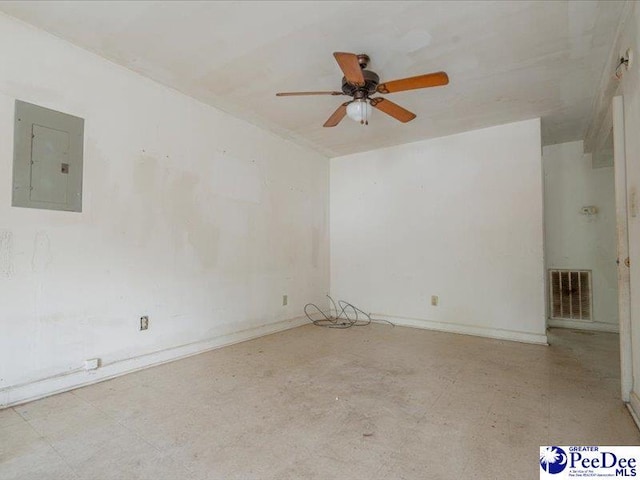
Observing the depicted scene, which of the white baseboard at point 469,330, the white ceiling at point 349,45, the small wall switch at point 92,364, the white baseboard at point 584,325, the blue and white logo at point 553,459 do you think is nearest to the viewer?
the blue and white logo at point 553,459

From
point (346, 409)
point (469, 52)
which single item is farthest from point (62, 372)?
point (469, 52)

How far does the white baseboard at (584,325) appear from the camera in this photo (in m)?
3.89

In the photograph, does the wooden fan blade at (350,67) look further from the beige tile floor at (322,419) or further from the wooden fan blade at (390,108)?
the beige tile floor at (322,419)

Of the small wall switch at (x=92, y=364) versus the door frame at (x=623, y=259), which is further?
the small wall switch at (x=92, y=364)

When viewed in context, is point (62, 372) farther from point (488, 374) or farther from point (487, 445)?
point (488, 374)

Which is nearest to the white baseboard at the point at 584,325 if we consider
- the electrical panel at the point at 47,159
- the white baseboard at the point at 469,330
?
the white baseboard at the point at 469,330

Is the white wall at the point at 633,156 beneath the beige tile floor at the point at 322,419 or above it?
above

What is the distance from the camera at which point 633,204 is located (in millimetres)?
1842

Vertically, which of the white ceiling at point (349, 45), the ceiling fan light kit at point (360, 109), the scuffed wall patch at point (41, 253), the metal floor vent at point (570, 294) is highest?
the white ceiling at point (349, 45)

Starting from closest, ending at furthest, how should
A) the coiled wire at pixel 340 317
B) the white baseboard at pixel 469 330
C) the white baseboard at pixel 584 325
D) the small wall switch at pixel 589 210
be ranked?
1. the white baseboard at pixel 469 330
2. the white baseboard at pixel 584 325
3. the small wall switch at pixel 589 210
4. the coiled wire at pixel 340 317

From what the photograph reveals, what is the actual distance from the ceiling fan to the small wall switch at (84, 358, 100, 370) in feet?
7.69

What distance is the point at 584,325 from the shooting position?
4.05 m

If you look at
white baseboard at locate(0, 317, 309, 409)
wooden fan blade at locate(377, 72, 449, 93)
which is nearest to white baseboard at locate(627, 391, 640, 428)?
wooden fan blade at locate(377, 72, 449, 93)

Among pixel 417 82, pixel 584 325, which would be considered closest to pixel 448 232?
pixel 584 325
